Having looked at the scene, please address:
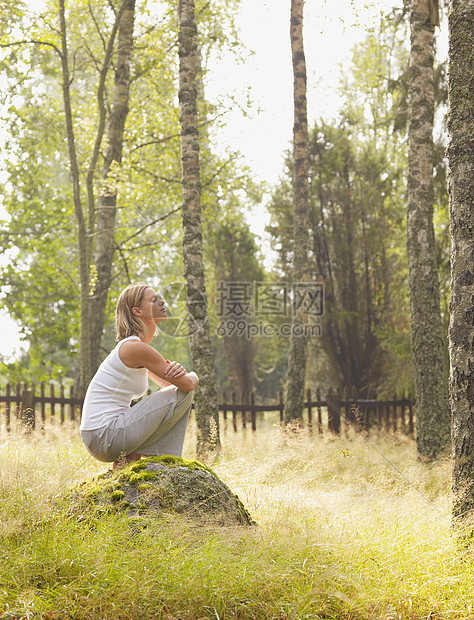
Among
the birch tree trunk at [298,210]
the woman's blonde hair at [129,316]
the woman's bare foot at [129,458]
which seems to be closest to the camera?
the woman's bare foot at [129,458]

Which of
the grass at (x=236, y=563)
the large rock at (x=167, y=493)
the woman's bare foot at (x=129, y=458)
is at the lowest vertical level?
the grass at (x=236, y=563)

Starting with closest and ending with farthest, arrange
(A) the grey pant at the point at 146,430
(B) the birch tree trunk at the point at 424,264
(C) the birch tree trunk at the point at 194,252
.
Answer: (A) the grey pant at the point at 146,430
(B) the birch tree trunk at the point at 424,264
(C) the birch tree trunk at the point at 194,252

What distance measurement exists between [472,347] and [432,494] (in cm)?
207

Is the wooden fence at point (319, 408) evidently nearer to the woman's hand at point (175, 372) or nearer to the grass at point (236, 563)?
the grass at point (236, 563)

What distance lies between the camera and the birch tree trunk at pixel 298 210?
29.8ft

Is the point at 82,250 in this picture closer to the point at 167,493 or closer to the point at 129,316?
the point at 129,316

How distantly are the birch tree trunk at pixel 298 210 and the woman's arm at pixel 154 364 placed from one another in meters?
5.11

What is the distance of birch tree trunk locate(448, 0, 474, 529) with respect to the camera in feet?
12.0

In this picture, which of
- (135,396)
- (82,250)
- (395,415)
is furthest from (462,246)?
(82,250)

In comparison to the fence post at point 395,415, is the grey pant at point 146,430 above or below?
above

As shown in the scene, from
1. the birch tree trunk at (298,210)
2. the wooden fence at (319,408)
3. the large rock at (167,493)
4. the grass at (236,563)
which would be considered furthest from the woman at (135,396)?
the wooden fence at (319,408)

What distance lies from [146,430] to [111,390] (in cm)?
42

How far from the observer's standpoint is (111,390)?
13.6 ft

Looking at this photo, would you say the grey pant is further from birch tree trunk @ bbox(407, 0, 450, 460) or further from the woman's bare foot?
birch tree trunk @ bbox(407, 0, 450, 460)
